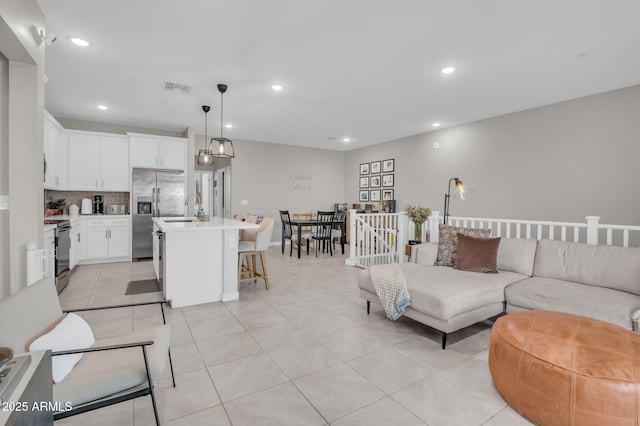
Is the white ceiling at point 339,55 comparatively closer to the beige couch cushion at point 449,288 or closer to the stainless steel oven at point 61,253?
the stainless steel oven at point 61,253

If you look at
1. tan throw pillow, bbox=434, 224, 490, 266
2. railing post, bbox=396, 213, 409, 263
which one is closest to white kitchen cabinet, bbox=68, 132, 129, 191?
railing post, bbox=396, 213, 409, 263

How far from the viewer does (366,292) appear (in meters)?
3.18

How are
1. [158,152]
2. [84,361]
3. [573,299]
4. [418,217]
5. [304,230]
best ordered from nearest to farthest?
[84,361], [573,299], [418,217], [158,152], [304,230]

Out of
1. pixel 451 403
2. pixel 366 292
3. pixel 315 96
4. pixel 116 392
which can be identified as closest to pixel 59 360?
pixel 116 392

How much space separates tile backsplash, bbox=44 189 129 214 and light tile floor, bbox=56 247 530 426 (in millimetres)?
2858

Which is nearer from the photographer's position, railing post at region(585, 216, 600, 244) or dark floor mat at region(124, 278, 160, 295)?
railing post at region(585, 216, 600, 244)

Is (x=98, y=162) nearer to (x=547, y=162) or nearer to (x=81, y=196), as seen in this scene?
(x=81, y=196)

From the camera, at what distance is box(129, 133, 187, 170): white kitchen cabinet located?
19.4 feet

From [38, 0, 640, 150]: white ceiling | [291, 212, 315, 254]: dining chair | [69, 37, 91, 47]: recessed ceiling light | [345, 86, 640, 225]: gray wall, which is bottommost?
[291, 212, 315, 254]: dining chair

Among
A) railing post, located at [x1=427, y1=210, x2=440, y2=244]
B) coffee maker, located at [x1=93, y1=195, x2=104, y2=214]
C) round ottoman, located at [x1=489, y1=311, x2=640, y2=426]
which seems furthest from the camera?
coffee maker, located at [x1=93, y1=195, x2=104, y2=214]

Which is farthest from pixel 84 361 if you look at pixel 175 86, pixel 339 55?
pixel 175 86

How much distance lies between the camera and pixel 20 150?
224cm

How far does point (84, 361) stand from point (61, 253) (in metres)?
3.11

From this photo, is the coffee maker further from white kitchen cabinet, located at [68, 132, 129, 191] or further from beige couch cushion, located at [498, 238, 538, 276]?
beige couch cushion, located at [498, 238, 538, 276]
